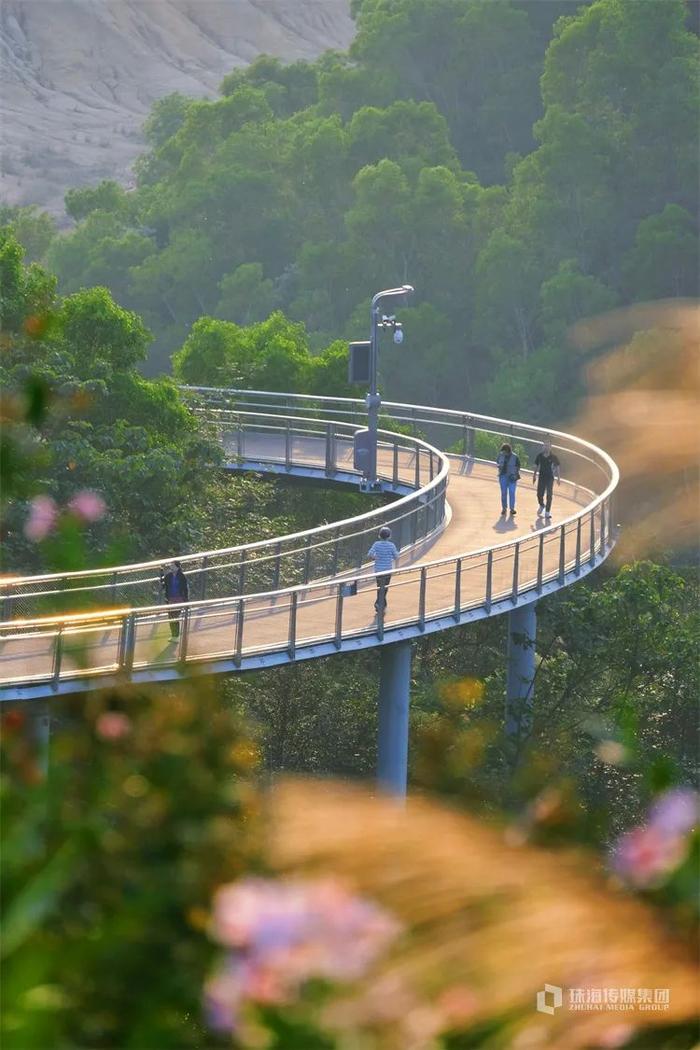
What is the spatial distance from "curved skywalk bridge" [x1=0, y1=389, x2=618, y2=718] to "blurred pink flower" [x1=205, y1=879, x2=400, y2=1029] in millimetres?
6484

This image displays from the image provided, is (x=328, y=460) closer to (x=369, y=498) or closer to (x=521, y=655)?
(x=369, y=498)

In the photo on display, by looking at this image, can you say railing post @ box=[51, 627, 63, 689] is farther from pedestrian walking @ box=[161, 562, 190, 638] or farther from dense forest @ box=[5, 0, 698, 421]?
dense forest @ box=[5, 0, 698, 421]

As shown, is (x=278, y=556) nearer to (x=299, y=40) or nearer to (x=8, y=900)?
(x=8, y=900)

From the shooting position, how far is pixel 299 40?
138000 mm

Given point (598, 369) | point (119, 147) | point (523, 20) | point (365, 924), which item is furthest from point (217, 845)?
point (119, 147)

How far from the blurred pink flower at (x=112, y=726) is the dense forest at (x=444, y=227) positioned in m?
59.2

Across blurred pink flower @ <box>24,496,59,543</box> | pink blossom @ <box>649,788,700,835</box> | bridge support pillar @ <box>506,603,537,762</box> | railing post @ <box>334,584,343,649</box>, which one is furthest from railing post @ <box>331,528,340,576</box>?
pink blossom @ <box>649,788,700,835</box>

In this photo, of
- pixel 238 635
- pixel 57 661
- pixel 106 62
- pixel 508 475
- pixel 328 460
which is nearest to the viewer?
pixel 57 661

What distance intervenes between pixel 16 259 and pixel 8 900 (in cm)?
2331

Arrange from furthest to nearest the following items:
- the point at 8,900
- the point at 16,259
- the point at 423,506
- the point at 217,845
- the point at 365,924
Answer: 1. the point at 16,259
2. the point at 423,506
3. the point at 217,845
4. the point at 8,900
5. the point at 365,924

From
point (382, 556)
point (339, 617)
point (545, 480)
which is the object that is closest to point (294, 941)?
point (339, 617)

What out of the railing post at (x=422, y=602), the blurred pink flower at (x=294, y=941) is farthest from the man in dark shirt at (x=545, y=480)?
the blurred pink flower at (x=294, y=941)

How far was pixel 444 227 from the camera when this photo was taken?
68.1m

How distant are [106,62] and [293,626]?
117 metres
